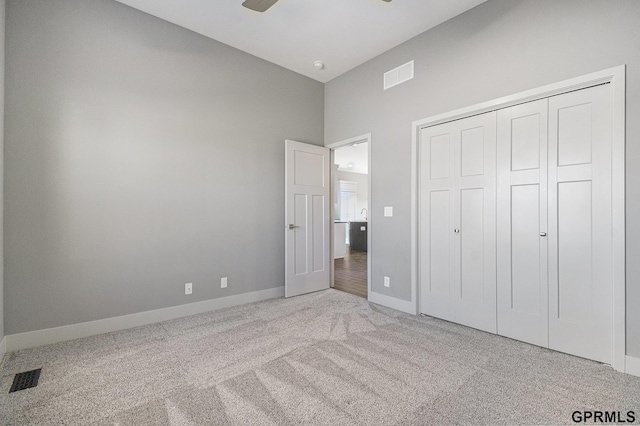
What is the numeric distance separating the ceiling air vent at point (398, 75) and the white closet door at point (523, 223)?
1.17 m

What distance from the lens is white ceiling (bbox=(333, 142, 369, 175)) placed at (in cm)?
789

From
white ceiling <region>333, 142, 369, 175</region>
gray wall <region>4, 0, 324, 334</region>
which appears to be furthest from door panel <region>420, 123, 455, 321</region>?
white ceiling <region>333, 142, 369, 175</region>

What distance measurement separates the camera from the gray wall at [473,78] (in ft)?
6.75

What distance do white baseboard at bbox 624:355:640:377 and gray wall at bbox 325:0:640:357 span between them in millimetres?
39

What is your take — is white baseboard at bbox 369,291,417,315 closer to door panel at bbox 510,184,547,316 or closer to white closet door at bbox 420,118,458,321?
white closet door at bbox 420,118,458,321

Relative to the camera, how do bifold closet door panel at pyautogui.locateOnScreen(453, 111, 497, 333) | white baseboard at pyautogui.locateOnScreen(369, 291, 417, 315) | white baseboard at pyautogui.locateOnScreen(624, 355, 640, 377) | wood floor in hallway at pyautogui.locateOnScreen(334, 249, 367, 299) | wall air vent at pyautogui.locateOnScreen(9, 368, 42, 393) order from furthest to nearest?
wood floor in hallway at pyautogui.locateOnScreen(334, 249, 367, 299), white baseboard at pyautogui.locateOnScreen(369, 291, 417, 315), bifold closet door panel at pyautogui.locateOnScreen(453, 111, 497, 333), white baseboard at pyautogui.locateOnScreen(624, 355, 640, 377), wall air vent at pyautogui.locateOnScreen(9, 368, 42, 393)

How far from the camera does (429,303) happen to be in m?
3.29

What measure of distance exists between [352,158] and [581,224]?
7044 mm

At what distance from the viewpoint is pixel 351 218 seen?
10.6 m

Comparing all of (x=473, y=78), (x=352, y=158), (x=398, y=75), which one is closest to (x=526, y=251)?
(x=473, y=78)

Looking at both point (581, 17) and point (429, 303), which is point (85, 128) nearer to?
point (429, 303)

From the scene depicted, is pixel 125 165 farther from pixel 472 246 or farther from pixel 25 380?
pixel 472 246

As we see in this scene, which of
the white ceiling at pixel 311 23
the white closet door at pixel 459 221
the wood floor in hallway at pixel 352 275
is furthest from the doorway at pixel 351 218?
the white ceiling at pixel 311 23

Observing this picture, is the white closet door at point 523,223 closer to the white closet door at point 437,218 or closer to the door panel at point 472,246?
the door panel at point 472,246
